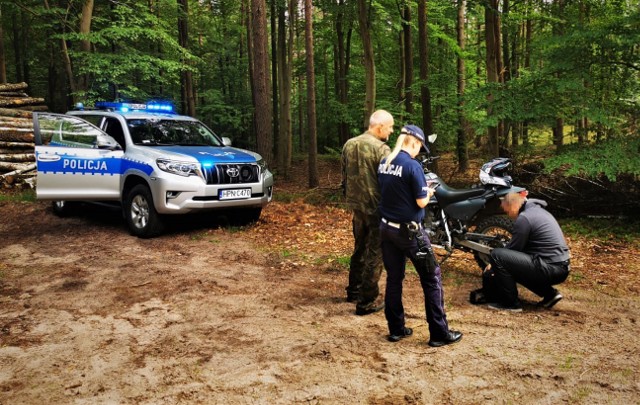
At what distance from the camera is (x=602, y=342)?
149 inches

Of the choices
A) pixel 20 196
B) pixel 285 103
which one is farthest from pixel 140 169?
pixel 285 103

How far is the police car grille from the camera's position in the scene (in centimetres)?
738

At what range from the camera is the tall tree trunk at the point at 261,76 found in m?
10.2

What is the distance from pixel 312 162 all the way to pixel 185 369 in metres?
11.2

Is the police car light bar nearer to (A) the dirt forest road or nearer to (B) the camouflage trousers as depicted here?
(A) the dirt forest road

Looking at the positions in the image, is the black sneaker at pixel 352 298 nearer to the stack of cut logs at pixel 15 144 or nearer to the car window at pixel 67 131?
the car window at pixel 67 131

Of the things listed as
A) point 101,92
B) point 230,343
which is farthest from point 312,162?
point 230,343

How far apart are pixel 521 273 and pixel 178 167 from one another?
209 inches

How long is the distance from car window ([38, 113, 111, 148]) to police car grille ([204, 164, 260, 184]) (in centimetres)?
225

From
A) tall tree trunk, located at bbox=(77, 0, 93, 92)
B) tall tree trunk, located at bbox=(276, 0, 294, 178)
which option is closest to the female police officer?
tall tree trunk, located at bbox=(77, 0, 93, 92)

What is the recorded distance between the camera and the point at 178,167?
7.26 m

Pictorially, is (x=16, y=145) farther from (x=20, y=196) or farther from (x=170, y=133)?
(x=170, y=133)

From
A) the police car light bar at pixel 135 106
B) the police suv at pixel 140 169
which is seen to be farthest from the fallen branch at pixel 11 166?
the police suv at pixel 140 169

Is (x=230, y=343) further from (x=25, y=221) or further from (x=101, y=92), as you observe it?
(x=101, y=92)
